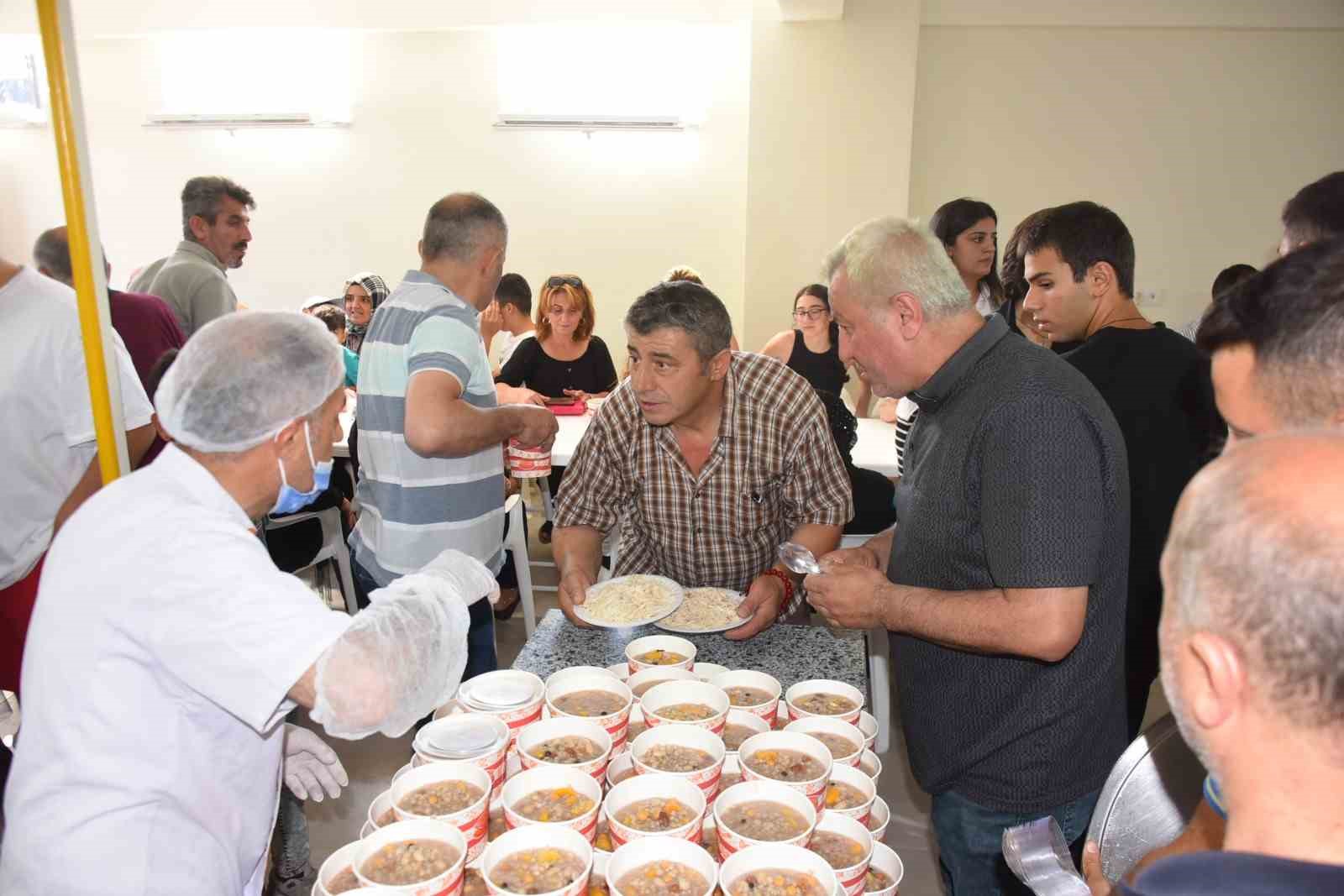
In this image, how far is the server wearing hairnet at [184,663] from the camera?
1081 millimetres

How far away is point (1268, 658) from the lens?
0.60 metres

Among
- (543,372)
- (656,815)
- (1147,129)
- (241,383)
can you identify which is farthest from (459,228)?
(1147,129)

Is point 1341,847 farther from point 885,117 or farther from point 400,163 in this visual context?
point 400,163

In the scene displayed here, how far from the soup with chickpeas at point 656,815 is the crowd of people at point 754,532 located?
331 mm

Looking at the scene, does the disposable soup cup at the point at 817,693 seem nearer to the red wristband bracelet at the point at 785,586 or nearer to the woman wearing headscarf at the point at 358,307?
the red wristband bracelet at the point at 785,586

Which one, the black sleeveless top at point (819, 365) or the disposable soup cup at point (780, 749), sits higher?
the disposable soup cup at point (780, 749)

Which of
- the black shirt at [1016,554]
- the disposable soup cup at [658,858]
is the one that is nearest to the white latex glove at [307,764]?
the disposable soup cup at [658,858]

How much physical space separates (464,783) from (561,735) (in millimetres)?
183

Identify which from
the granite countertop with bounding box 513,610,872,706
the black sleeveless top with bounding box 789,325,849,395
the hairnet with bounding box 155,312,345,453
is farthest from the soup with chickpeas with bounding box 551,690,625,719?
the black sleeveless top with bounding box 789,325,849,395

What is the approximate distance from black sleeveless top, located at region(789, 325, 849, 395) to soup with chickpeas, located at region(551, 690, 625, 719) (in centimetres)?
349

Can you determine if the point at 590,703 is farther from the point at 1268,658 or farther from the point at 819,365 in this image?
the point at 819,365

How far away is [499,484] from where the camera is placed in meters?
2.63

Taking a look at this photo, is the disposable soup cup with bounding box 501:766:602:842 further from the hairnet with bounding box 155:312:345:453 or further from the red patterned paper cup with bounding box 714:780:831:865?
the hairnet with bounding box 155:312:345:453

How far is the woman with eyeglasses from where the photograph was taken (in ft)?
16.2
